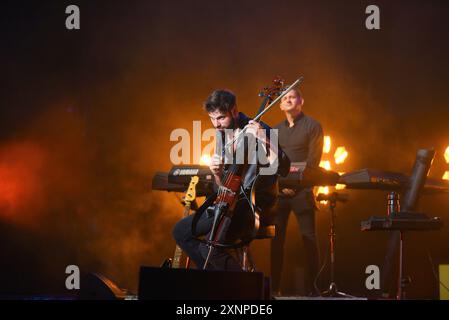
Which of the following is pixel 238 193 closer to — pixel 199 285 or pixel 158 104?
pixel 199 285

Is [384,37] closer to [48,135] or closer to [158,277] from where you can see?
[48,135]

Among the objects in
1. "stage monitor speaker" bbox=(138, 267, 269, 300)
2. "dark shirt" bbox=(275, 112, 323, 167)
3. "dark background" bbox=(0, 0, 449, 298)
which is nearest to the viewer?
"stage monitor speaker" bbox=(138, 267, 269, 300)

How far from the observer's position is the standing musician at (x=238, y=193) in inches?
137

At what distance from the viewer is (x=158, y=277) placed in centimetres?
260

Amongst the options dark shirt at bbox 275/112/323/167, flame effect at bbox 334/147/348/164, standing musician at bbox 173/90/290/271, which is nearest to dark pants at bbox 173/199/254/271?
standing musician at bbox 173/90/290/271

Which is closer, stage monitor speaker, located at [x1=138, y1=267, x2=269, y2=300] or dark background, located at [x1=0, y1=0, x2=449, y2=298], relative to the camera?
stage monitor speaker, located at [x1=138, y1=267, x2=269, y2=300]

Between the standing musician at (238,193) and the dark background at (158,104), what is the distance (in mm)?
2631

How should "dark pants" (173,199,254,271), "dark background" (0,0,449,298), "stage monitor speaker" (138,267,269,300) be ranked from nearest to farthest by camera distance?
1. "stage monitor speaker" (138,267,269,300)
2. "dark pants" (173,199,254,271)
3. "dark background" (0,0,449,298)

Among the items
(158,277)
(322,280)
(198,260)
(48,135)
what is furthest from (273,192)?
(48,135)

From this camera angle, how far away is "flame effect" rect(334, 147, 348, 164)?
243 inches

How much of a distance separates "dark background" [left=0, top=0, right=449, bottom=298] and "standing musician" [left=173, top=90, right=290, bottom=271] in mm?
2631

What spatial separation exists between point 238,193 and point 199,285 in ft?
3.30

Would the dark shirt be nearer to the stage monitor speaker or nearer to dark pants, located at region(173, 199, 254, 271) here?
dark pants, located at region(173, 199, 254, 271)

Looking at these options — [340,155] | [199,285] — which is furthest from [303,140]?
[199,285]
